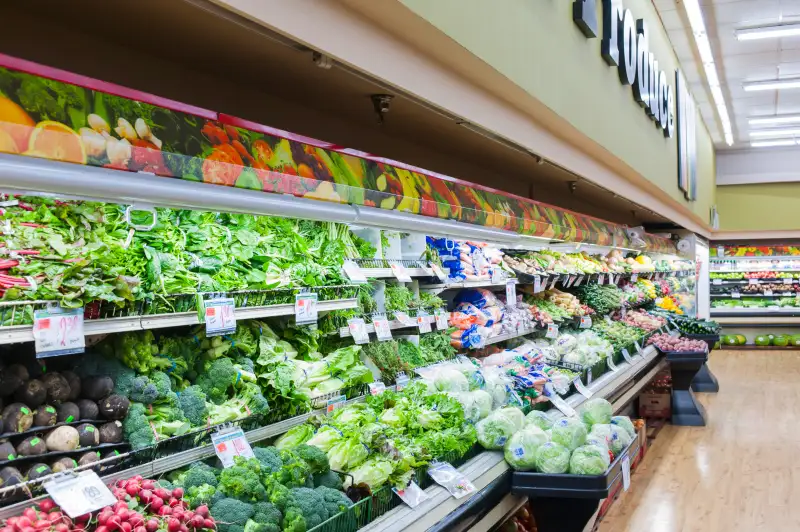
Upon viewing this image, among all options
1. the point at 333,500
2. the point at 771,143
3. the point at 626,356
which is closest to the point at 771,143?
the point at 771,143

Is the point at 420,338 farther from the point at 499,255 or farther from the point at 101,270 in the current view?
the point at 101,270

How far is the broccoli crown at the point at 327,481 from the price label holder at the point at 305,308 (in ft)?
2.08

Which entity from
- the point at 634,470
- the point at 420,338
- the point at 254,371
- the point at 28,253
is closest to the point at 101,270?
the point at 28,253

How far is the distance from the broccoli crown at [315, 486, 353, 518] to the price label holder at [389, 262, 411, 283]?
1701mm

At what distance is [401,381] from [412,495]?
1174 mm

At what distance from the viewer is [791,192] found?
15.8m

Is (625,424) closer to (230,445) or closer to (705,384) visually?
(230,445)

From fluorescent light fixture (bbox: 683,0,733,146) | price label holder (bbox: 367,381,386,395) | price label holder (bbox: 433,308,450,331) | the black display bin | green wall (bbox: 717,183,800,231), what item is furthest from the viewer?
green wall (bbox: 717,183,800,231)

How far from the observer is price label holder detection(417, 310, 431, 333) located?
399 cm

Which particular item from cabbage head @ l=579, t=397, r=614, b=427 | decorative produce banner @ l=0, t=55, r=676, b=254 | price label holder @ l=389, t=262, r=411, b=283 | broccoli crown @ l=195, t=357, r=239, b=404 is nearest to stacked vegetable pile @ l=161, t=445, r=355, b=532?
broccoli crown @ l=195, t=357, r=239, b=404

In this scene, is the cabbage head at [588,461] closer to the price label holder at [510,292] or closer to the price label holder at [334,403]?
the price label holder at [334,403]

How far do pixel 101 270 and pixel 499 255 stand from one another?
12.4ft

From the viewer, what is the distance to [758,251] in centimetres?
1648

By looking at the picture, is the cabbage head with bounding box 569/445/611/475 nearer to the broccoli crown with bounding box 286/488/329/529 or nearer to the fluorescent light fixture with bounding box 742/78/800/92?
the broccoli crown with bounding box 286/488/329/529
